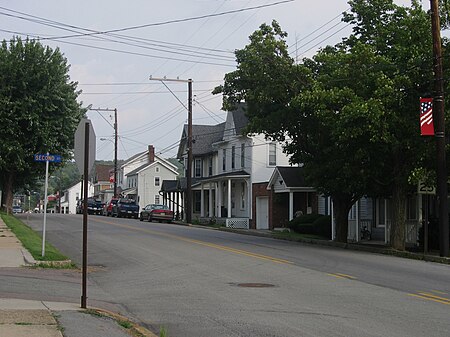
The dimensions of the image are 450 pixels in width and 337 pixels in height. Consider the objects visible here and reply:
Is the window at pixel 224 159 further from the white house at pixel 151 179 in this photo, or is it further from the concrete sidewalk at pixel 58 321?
the concrete sidewalk at pixel 58 321

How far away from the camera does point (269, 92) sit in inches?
1071

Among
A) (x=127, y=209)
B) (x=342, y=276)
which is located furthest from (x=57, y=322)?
(x=127, y=209)

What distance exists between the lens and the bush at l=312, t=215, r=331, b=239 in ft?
119

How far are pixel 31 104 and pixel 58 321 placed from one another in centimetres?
3217

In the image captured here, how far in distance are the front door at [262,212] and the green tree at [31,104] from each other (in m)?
14.9

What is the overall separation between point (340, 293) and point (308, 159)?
16019mm

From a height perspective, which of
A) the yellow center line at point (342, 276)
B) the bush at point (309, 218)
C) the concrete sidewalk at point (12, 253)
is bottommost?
the yellow center line at point (342, 276)

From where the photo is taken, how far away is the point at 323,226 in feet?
119

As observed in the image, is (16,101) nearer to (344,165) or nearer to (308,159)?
(308,159)

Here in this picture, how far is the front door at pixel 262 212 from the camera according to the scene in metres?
47.5

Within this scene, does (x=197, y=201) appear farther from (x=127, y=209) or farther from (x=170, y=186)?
(x=127, y=209)

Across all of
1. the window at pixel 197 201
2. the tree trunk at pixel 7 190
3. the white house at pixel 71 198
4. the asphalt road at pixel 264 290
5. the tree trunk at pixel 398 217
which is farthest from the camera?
the white house at pixel 71 198

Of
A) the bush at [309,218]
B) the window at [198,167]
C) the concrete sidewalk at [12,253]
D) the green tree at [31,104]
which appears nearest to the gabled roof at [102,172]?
the window at [198,167]

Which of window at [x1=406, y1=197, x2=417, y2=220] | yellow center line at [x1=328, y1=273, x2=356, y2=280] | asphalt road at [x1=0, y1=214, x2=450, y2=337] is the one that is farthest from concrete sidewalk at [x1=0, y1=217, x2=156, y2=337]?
window at [x1=406, y1=197, x2=417, y2=220]
